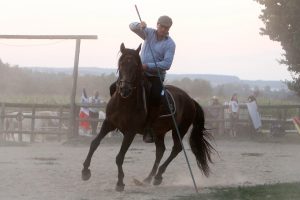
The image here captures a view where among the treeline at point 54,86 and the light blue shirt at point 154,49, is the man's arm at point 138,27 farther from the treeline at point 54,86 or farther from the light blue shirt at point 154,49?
the treeline at point 54,86

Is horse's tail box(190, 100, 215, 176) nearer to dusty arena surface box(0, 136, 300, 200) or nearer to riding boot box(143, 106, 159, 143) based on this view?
dusty arena surface box(0, 136, 300, 200)

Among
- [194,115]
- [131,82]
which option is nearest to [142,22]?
[131,82]

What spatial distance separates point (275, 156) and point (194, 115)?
16.1 ft

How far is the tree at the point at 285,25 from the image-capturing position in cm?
2116

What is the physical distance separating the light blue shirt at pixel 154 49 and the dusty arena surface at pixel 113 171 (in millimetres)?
1939

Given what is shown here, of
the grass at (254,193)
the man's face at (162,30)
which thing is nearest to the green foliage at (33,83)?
the man's face at (162,30)

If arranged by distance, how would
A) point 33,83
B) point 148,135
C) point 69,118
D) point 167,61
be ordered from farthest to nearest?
1. point 33,83
2. point 69,118
3. point 148,135
4. point 167,61

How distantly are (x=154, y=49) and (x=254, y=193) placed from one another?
289cm

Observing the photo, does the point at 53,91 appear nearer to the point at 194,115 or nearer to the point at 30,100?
the point at 30,100

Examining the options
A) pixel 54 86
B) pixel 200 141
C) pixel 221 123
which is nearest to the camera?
pixel 200 141

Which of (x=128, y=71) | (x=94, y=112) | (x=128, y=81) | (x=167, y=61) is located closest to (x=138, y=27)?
(x=167, y=61)

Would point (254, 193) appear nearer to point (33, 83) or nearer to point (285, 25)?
point (285, 25)

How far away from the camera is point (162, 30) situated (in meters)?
9.87

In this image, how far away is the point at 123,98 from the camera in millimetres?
9117
